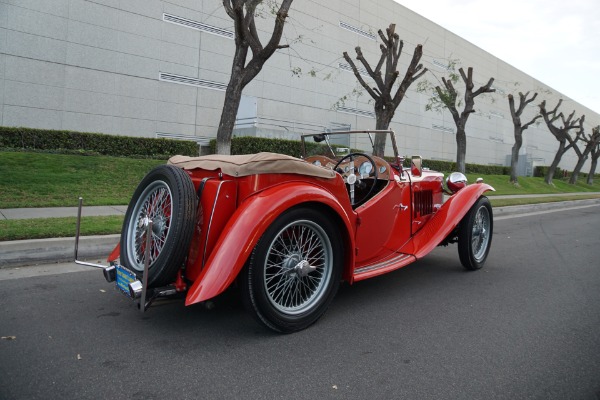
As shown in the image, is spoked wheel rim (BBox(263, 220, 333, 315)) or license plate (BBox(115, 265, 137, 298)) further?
spoked wheel rim (BBox(263, 220, 333, 315))

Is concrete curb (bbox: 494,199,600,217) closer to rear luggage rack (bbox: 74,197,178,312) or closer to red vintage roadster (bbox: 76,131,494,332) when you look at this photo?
red vintage roadster (bbox: 76,131,494,332)

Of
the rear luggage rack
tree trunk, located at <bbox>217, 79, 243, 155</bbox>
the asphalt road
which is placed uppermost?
tree trunk, located at <bbox>217, 79, 243, 155</bbox>

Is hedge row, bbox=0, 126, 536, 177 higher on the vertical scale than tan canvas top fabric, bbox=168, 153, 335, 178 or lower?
higher

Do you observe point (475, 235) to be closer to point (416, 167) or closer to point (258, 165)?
point (416, 167)

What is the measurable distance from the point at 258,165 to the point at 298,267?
0.79 m

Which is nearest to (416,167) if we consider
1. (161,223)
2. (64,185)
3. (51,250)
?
(161,223)

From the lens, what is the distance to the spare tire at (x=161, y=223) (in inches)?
111

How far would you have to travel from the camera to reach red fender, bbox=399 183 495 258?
4.47 m

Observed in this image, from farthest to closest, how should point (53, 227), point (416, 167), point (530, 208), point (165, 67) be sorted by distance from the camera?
point (165, 67), point (530, 208), point (53, 227), point (416, 167)

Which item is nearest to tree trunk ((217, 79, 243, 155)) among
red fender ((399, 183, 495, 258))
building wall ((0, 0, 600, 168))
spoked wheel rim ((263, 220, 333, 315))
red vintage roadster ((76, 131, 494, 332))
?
building wall ((0, 0, 600, 168))

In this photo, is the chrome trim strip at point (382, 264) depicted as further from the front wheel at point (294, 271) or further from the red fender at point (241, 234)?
the red fender at point (241, 234)

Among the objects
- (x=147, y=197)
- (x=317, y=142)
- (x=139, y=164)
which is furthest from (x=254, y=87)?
(x=147, y=197)

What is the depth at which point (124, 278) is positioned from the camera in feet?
9.76

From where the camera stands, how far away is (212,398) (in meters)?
2.26
